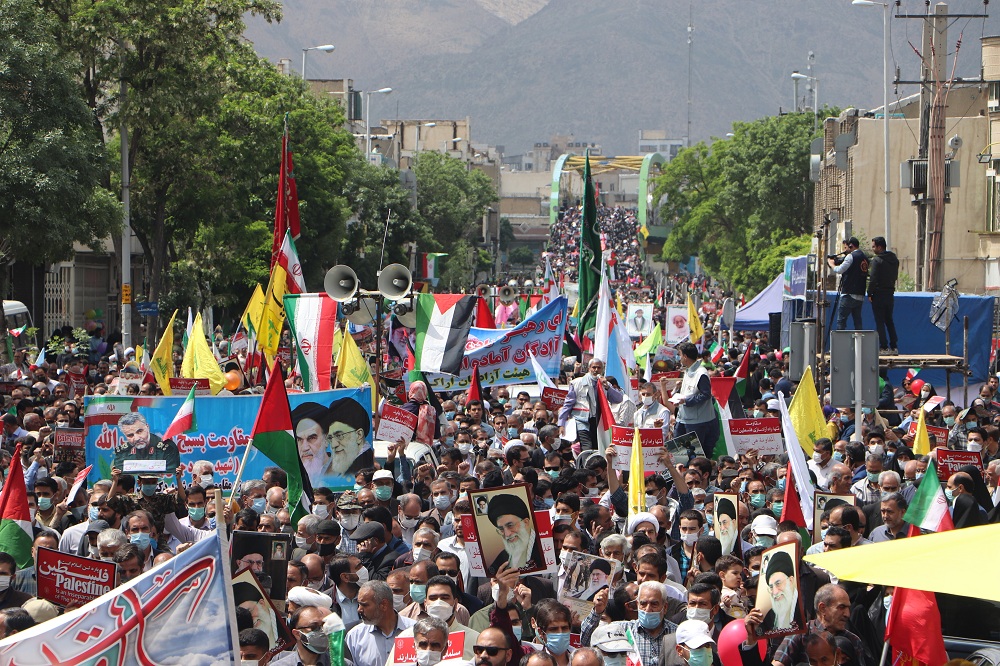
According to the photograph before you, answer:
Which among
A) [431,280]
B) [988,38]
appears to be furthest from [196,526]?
[431,280]

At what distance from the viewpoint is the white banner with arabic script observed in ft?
62.4

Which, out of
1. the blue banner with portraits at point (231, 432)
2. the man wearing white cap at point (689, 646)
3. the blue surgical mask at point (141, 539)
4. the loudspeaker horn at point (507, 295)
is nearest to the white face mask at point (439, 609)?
the man wearing white cap at point (689, 646)

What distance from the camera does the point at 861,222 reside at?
172 feet

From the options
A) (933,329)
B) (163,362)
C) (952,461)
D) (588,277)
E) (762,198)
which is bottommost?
(952,461)

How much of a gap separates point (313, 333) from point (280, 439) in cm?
697

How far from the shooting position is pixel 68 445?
45.4 ft

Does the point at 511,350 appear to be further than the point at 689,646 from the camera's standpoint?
Yes

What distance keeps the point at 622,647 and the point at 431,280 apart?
72219 millimetres

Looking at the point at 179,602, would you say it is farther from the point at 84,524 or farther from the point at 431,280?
the point at 431,280

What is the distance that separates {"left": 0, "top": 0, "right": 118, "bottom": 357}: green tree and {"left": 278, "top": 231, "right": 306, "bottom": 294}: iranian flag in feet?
23.7

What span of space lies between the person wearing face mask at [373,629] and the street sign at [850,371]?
736 centimetres

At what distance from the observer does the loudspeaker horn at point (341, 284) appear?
19.0 meters

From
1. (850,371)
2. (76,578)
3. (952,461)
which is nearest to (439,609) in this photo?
(76,578)

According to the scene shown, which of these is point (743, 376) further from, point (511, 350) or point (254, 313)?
point (254, 313)
